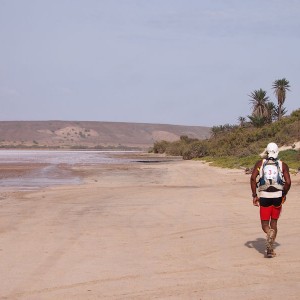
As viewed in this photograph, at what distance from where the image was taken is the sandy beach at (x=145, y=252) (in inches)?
265

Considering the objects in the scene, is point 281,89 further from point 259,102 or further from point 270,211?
point 270,211

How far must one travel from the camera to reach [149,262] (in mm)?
8133

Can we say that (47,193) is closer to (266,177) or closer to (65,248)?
(65,248)

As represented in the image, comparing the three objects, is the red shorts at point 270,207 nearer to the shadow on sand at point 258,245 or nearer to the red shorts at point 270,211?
the red shorts at point 270,211

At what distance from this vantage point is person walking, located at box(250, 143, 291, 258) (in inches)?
333

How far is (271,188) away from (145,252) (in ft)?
6.86

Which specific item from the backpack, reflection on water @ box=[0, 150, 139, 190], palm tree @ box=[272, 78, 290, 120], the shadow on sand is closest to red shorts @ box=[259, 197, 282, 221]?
the backpack

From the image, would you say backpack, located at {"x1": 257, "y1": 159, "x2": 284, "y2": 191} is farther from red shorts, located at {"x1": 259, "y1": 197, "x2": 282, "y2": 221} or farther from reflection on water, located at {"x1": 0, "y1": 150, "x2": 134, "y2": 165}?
reflection on water, located at {"x1": 0, "y1": 150, "x2": 134, "y2": 165}

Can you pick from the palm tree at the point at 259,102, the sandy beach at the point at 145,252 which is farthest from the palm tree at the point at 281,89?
the sandy beach at the point at 145,252

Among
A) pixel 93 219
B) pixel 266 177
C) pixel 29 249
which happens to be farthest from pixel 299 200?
pixel 29 249

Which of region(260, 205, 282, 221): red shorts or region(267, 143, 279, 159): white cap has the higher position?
region(267, 143, 279, 159): white cap

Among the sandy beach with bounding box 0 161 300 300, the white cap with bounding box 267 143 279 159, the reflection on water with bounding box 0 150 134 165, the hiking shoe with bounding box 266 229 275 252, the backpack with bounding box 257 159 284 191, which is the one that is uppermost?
the white cap with bounding box 267 143 279 159

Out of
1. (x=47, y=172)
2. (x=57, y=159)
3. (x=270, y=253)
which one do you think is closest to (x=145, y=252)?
(x=270, y=253)

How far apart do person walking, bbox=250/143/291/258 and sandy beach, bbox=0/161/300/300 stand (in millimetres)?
441
